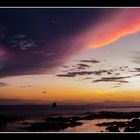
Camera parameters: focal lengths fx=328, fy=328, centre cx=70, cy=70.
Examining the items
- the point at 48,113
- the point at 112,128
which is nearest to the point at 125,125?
the point at 112,128

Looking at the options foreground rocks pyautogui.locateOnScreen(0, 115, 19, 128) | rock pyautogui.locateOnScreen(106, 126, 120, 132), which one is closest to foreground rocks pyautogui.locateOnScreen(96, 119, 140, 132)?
rock pyautogui.locateOnScreen(106, 126, 120, 132)

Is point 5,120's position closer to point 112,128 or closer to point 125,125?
point 112,128

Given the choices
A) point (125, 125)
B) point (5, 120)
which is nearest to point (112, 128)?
point (125, 125)

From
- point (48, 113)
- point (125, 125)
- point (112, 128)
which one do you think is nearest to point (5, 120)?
point (48, 113)

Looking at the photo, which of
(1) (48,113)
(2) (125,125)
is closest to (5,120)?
(1) (48,113)

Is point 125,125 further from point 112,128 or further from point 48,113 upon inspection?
point 48,113

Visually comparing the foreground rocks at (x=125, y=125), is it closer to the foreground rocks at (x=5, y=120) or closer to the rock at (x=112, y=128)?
the rock at (x=112, y=128)

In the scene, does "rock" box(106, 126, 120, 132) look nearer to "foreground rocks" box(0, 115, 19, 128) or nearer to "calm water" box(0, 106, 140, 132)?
"calm water" box(0, 106, 140, 132)

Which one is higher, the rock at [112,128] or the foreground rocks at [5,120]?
the foreground rocks at [5,120]

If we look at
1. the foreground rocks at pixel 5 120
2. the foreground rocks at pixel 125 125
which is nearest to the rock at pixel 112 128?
the foreground rocks at pixel 125 125
